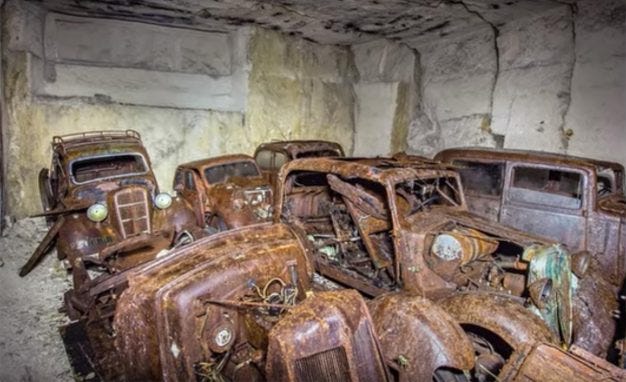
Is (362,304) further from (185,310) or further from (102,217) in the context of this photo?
(102,217)

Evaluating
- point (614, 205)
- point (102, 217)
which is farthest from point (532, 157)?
point (102, 217)

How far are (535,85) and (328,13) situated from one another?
406 centimetres

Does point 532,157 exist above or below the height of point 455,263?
above

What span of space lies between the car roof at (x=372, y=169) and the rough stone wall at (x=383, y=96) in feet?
17.1

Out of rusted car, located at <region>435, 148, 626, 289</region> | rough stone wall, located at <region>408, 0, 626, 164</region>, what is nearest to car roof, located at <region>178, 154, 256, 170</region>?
rusted car, located at <region>435, 148, 626, 289</region>

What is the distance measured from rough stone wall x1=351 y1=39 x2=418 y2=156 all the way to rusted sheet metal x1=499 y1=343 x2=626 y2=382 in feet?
24.2

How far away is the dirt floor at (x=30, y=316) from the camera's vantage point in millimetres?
3158

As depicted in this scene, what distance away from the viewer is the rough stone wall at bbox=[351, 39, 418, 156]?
9078 millimetres

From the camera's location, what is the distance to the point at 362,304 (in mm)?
2305

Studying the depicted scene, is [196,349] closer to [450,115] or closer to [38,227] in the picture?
[38,227]

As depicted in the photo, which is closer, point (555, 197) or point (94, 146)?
point (555, 197)

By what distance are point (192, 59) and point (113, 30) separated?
5.30ft

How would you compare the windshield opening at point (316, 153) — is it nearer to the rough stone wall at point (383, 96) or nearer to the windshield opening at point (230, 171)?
the windshield opening at point (230, 171)

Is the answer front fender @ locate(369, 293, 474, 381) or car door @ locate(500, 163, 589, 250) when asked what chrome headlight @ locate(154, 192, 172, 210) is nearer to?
front fender @ locate(369, 293, 474, 381)
